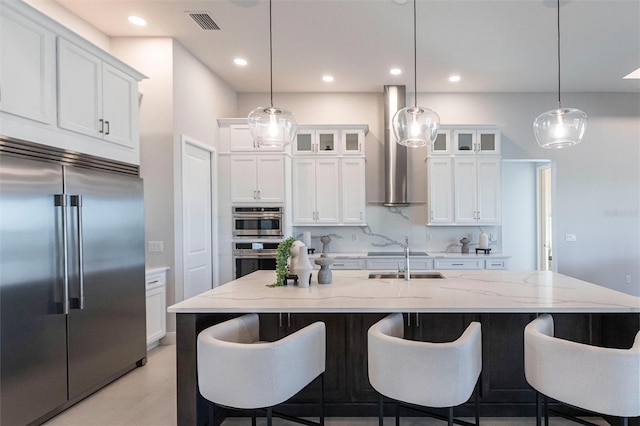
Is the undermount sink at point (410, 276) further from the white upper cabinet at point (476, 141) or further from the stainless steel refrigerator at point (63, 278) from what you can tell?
the white upper cabinet at point (476, 141)

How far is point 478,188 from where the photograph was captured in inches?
195

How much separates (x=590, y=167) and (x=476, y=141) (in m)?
1.97

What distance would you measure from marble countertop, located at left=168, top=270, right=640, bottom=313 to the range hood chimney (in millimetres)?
2299

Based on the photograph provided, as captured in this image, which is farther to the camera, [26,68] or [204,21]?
[204,21]

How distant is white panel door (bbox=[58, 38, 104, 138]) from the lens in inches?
98.1

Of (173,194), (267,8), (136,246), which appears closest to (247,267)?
(173,194)

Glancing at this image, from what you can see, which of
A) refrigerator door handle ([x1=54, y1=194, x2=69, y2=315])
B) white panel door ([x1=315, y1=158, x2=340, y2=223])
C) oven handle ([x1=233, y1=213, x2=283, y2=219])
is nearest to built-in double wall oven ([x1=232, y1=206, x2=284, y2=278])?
oven handle ([x1=233, y1=213, x2=283, y2=219])

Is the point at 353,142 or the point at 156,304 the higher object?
the point at 353,142

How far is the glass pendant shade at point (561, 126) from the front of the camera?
8.76 feet

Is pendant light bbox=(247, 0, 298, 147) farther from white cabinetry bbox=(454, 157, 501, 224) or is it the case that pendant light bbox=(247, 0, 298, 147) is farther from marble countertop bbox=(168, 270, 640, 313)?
white cabinetry bbox=(454, 157, 501, 224)

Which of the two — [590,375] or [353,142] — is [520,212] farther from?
[590,375]

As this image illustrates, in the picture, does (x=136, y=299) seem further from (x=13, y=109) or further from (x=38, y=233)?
(x=13, y=109)

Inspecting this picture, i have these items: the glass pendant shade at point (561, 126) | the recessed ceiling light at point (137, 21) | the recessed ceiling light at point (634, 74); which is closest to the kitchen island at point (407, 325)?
the glass pendant shade at point (561, 126)

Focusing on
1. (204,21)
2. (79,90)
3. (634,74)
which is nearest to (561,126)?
(634,74)
